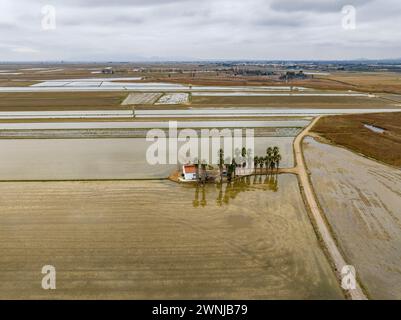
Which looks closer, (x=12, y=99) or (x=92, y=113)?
(x=92, y=113)

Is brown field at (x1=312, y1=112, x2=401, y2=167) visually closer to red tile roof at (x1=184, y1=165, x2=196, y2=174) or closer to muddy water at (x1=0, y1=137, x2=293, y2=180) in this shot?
muddy water at (x1=0, y1=137, x2=293, y2=180)

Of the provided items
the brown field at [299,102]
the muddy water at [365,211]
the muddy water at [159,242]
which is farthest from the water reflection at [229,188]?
the brown field at [299,102]

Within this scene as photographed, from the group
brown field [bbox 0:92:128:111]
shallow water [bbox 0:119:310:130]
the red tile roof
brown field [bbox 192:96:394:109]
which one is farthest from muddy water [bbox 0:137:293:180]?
brown field [bbox 192:96:394:109]

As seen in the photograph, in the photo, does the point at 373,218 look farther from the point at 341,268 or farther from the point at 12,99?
the point at 12,99

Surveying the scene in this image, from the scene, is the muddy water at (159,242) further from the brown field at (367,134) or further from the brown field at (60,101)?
the brown field at (60,101)

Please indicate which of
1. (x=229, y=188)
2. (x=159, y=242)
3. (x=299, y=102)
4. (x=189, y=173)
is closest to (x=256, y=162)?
(x=229, y=188)

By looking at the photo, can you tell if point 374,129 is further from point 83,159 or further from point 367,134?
point 83,159
